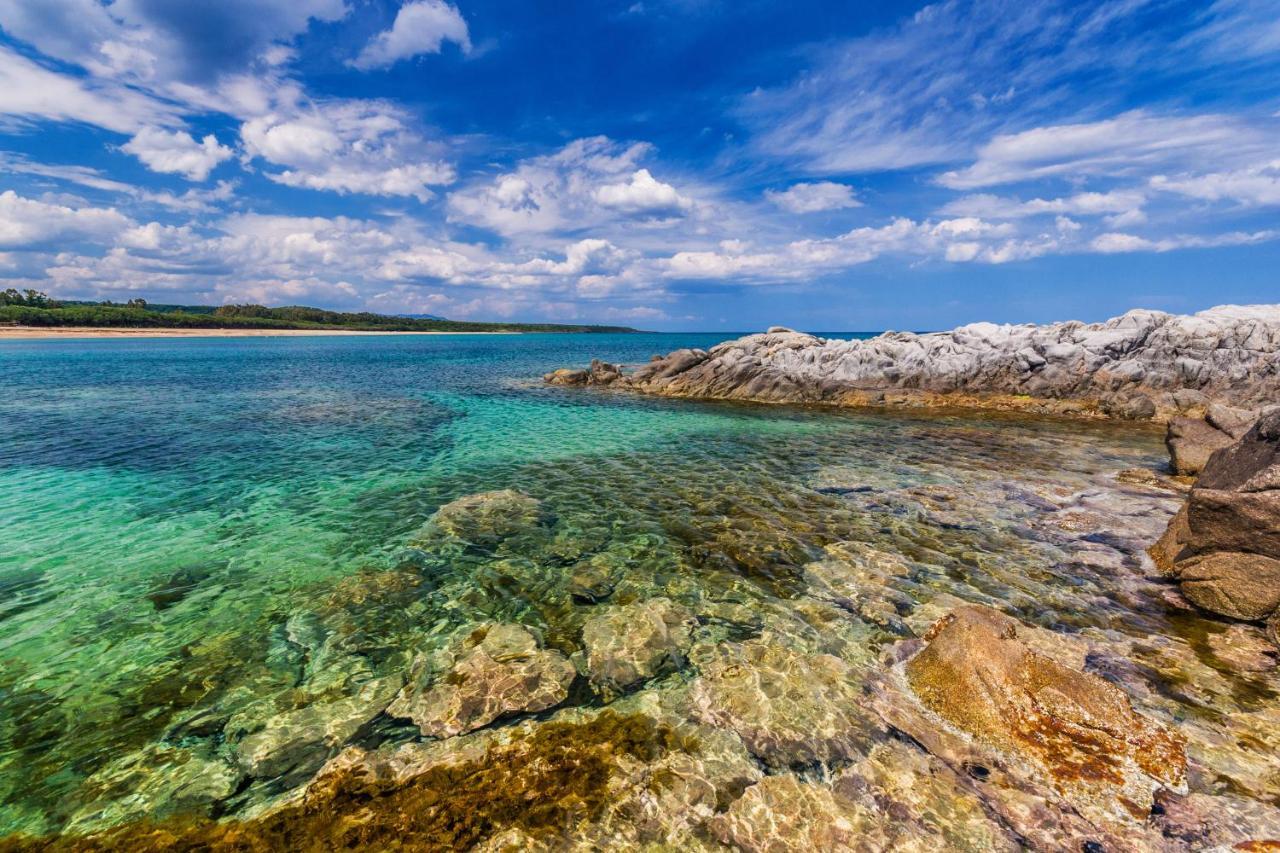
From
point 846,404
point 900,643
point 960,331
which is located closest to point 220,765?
point 900,643

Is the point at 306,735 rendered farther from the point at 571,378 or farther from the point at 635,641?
the point at 571,378

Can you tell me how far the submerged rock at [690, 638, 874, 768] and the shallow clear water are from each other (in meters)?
1.00

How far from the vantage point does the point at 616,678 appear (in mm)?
8305

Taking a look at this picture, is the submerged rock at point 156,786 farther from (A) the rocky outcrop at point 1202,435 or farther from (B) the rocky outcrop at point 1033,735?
(A) the rocky outcrop at point 1202,435

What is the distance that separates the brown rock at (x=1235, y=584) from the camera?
31.9ft

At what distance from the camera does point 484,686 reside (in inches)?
311

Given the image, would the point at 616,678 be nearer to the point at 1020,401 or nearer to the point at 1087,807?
the point at 1087,807

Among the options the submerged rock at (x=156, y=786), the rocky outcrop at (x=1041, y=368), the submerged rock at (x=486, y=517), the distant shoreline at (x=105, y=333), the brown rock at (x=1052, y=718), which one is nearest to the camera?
the submerged rock at (x=156, y=786)

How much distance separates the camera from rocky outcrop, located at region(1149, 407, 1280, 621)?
32.3ft

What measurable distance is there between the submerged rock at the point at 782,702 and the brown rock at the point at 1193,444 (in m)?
21.0

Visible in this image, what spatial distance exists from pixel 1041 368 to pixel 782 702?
44538mm

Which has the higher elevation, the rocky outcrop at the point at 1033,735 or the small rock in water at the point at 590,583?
the rocky outcrop at the point at 1033,735

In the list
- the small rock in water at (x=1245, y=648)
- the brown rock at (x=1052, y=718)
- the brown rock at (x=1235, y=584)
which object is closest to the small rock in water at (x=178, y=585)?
the brown rock at (x=1052, y=718)

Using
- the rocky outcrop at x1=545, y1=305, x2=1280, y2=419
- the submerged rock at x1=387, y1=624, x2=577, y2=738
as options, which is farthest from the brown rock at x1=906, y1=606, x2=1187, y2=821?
the rocky outcrop at x1=545, y1=305, x2=1280, y2=419
